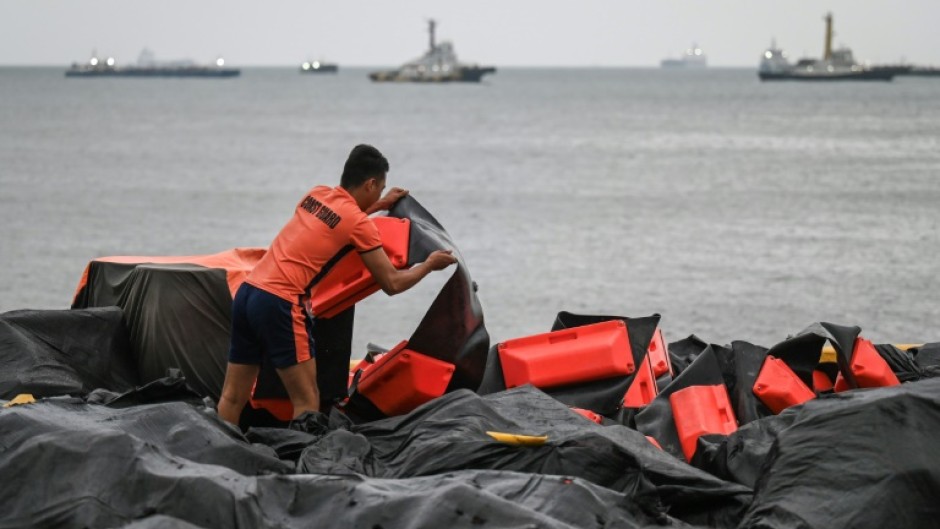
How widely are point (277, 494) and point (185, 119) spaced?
263ft

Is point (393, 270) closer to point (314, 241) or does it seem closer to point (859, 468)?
point (314, 241)

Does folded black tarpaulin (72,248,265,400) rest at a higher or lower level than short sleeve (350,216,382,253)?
lower

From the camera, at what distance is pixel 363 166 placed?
636 cm

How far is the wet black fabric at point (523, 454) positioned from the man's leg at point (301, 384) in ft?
1.41

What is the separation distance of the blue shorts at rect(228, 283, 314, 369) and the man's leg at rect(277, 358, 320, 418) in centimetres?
4

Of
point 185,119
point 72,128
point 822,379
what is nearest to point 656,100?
point 185,119

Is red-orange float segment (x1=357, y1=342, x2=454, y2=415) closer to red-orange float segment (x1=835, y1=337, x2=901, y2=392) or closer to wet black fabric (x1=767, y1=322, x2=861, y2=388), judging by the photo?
wet black fabric (x1=767, y1=322, x2=861, y2=388)

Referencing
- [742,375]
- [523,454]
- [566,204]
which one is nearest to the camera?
[523,454]

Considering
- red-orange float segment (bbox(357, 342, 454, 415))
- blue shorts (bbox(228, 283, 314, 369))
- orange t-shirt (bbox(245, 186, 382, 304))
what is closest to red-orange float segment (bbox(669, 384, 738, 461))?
red-orange float segment (bbox(357, 342, 454, 415))

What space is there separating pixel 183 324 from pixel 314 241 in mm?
1321

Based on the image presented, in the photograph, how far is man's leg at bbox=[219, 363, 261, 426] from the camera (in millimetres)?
6539

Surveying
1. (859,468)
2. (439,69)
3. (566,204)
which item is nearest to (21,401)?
(859,468)

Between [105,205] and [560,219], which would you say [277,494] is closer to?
[560,219]

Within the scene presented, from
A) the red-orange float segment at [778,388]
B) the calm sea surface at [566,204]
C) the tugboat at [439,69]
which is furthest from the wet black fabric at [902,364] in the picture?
the tugboat at [439,69]
